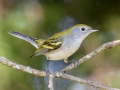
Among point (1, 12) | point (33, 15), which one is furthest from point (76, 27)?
point (1, 12)

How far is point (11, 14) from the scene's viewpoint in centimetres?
105

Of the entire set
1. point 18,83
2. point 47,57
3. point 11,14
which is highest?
point 11,14

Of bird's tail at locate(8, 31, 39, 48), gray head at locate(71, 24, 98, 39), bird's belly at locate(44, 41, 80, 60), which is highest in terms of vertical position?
gray head at locate(71, 24, 98, 39)

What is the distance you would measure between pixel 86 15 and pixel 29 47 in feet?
0.79

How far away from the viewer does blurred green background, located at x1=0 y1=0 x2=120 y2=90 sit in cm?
102

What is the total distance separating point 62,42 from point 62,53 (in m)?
0.08

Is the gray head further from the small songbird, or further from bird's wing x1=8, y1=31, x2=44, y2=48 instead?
bird's wing x1=8, y1=31, x2=44, y2=48

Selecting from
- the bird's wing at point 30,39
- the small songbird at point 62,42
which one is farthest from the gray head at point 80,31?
the bird's wing at point 30,39

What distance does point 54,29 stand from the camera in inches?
45.8

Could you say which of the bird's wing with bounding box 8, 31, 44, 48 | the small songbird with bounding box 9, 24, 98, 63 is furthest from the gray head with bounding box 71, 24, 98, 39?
the bird's wing with bounding box 8, 31, 44, 48

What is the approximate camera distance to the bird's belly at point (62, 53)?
1.09 m

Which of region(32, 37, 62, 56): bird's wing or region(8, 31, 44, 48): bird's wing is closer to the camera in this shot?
region(8, 31, 44, 48): bird's wing

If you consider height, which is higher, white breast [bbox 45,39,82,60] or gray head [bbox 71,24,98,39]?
gray head [bbox 71,24,98,39]

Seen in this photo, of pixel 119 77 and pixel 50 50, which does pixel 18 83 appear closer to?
pixel 50 50
